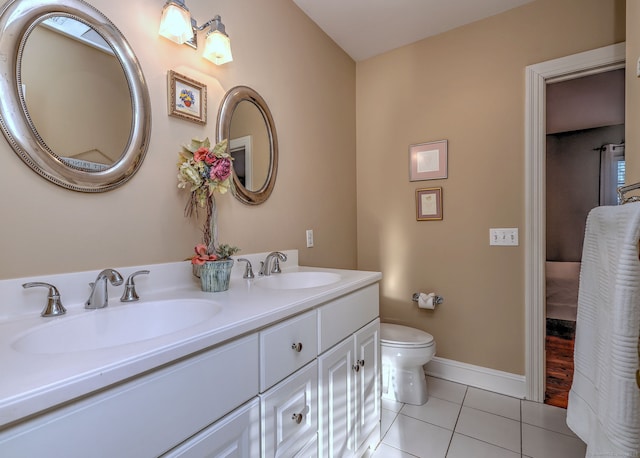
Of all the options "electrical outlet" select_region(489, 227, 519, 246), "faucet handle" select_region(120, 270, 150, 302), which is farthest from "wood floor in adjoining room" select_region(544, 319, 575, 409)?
"faucet handle" select_region(120, 270, 150, 302)

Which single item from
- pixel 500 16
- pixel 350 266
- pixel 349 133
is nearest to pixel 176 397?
pixel 350 266

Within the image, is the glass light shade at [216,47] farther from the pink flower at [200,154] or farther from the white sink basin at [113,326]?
the white sink basin at [113,326]

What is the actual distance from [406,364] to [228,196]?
147 cm

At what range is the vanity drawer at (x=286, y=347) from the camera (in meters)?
0.87

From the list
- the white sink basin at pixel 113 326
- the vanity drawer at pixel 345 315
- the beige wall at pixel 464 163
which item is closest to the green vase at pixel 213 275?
the white sink basin at pixel 113 326

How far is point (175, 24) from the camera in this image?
46.4 inches

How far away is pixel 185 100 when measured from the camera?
1300 mm

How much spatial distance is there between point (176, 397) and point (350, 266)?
1.94 metres

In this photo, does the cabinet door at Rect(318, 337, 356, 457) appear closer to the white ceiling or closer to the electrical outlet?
the electrical outlet

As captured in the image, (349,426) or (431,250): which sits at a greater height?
(431,250)

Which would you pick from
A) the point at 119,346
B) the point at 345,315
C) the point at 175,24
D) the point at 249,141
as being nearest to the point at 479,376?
the point at 345,315

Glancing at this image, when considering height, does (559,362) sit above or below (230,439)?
below

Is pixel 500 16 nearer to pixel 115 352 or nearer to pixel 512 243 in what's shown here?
pixel 512 243

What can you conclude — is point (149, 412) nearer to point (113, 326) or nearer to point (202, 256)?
point (113, 326)
